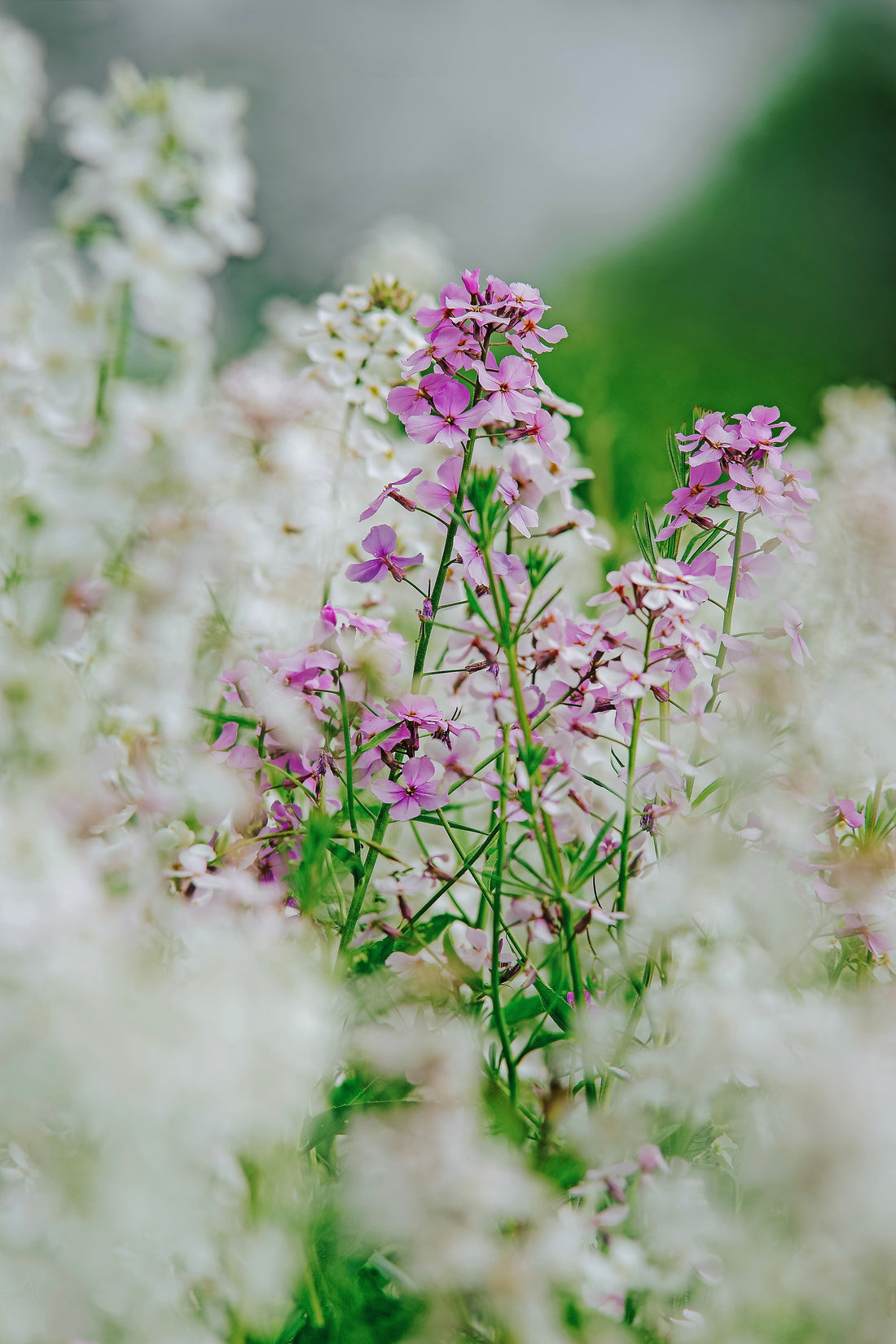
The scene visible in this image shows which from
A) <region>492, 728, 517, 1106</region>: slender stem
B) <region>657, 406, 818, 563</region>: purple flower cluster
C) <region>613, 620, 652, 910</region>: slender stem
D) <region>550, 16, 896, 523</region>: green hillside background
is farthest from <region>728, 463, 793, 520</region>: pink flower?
<region>550, 16, 896, 523</region>: green hillside background

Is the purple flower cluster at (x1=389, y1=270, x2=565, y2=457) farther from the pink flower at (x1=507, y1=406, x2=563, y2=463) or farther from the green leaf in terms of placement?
the green leaf

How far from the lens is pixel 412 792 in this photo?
527 millimetres

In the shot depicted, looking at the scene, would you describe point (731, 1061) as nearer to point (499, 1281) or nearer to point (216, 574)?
point (499, 1281)

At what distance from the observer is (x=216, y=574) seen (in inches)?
18.0

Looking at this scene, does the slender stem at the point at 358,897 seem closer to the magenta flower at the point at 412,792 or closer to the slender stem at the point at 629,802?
the magenta flower at the point at 412,792

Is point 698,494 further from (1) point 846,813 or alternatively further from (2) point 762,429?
(1) point 846,813

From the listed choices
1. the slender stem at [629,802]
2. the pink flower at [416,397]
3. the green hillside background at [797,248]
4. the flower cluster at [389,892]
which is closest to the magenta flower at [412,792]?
the flower cluster at [389,892]

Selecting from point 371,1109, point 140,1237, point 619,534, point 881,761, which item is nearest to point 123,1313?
point 140,1237

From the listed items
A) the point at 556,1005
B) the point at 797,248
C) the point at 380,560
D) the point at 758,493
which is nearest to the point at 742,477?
the point at 758,493

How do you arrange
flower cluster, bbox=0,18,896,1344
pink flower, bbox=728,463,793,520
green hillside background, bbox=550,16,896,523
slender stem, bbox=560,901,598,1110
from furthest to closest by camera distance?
green hillside background, bbox=550,16,896,523 → pink flower, bbox=728,463,793,520 → slender stem, bbox=560,901,598,1110 → flower cluster, bbox=0,18,896,1344

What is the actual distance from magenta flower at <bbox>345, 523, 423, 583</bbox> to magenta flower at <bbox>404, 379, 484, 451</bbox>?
62 mm

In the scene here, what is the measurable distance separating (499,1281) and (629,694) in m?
0.27

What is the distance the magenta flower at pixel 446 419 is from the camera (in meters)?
0.53

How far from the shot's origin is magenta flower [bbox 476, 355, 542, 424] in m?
0.52
